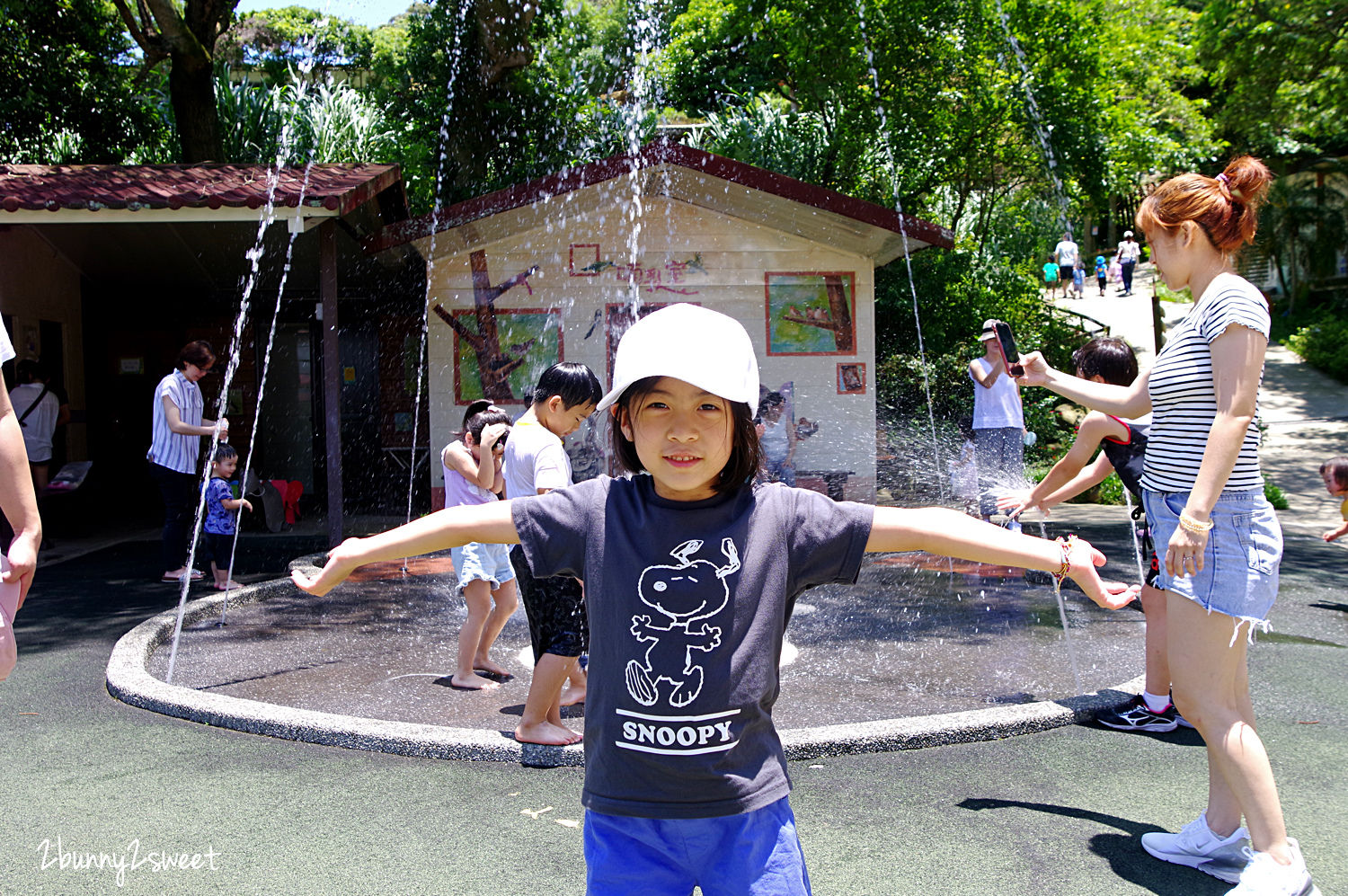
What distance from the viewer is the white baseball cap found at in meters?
1.95

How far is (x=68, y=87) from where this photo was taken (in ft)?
59.6

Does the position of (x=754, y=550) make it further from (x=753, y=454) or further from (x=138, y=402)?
(x=138, y=402)

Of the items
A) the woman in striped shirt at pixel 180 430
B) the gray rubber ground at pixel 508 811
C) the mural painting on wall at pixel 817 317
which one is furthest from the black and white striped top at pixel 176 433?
the mural painting on wall at pixel 817 317

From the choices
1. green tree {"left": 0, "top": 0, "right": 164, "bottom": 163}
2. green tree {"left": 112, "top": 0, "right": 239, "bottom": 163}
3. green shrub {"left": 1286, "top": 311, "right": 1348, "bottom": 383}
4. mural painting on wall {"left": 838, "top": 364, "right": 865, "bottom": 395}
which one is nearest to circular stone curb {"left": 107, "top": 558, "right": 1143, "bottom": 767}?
mural painting on wall {"left": 838, "top": 364, "right": 865, "bottom": 395}

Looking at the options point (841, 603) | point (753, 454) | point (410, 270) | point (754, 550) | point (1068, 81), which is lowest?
point (841, 603)

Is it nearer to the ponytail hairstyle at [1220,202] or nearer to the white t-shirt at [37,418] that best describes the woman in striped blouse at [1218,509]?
the ponytail hairstyle at [1220,202]

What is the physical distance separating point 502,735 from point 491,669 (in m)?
1.35

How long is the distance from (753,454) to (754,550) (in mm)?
219

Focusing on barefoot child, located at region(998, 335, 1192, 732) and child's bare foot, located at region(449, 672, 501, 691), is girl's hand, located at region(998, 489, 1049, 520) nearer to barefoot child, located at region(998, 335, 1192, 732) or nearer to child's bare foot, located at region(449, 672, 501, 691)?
barefoot child, located at region(998, 335, 1192, 732)

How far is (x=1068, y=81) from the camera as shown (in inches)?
664

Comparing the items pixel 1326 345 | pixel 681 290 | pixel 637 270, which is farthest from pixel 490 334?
pixel 1326 345

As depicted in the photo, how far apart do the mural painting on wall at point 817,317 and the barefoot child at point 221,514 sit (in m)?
6.66

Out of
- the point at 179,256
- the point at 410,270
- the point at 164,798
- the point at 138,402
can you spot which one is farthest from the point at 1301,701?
the point at 138,402


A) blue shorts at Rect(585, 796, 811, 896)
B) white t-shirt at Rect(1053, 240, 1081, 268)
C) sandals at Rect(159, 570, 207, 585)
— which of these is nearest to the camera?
blue shorts at Rect(585, 796, 811, 896)
